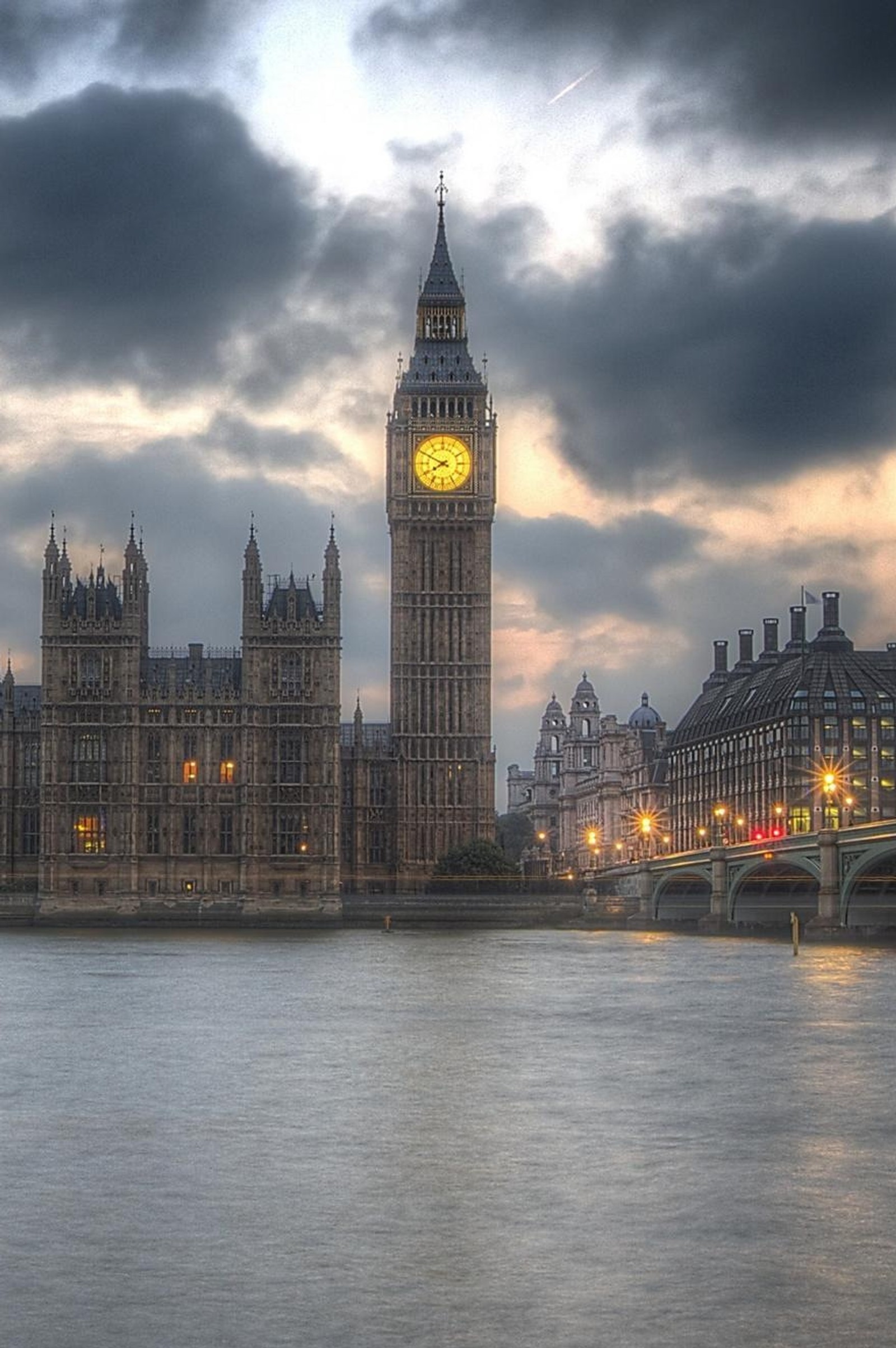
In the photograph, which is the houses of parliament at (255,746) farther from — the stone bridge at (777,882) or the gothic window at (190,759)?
the stone bridge at (777,882)

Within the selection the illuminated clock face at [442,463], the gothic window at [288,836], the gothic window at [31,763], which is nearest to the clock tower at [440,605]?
the illuminated clock face at [442,463]

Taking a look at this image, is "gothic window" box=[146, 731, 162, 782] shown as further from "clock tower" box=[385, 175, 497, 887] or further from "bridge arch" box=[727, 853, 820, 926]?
"bridge arch" box=[727, 853, 820, 926]

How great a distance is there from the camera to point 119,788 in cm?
15175

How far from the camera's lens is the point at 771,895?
136 metres

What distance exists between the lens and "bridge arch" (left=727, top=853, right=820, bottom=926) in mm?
124938

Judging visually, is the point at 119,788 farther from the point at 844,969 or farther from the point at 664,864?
the point at 844,969

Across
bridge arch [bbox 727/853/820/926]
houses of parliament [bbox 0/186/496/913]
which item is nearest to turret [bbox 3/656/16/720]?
houses of parliament [bbox 0/186/496/913]

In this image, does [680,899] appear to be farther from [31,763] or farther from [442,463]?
[31,763]

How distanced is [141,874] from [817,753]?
64.0 meters

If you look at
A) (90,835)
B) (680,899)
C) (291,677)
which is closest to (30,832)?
(90,835)

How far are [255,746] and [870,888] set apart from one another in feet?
173

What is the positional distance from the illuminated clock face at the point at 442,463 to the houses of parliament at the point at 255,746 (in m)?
2.13

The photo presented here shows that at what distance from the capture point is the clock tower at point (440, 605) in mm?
158500

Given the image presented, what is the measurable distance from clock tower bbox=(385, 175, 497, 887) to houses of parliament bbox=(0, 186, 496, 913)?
175mm
